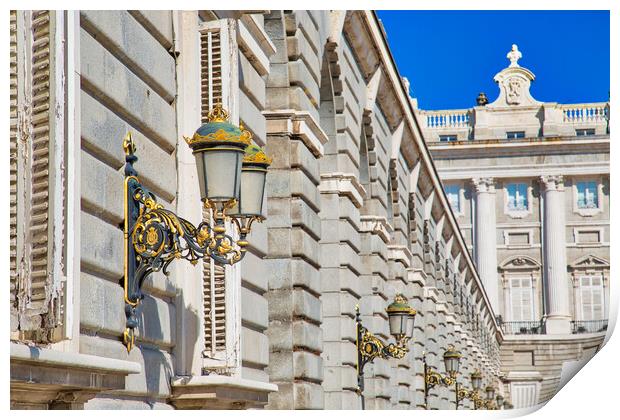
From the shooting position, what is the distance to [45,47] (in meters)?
7.18

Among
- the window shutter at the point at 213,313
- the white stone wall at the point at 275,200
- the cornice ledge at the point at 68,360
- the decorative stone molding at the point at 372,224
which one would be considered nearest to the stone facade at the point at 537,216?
the white stone wall at the point at 275,200

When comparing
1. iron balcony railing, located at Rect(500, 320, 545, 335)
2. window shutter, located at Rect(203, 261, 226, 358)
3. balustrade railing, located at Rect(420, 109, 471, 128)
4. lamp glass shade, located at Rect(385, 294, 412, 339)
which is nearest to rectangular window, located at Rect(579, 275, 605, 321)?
iron balcony railing, located at Rect(500, 320, 545, 335)

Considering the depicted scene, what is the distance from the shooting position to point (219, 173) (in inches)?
307

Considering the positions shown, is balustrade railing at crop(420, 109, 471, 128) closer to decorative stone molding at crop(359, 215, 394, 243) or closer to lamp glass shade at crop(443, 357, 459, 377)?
lamp glass shade at crop(443, 357, 459, 377)

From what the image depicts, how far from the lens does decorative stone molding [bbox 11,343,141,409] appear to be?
6270 mm

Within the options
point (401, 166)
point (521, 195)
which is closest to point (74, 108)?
point (401, 166)

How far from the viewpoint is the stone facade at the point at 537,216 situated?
76.9m

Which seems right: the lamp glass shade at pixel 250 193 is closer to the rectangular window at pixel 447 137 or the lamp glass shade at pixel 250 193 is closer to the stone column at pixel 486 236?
the stone column at pixel 486 236

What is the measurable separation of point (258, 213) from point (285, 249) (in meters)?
5.51

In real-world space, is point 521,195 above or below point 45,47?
above

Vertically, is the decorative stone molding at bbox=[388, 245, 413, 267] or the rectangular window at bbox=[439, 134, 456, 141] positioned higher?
the rectangular window at bbox=[439, 134, 456, 141]

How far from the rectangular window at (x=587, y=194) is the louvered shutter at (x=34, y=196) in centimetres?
7173

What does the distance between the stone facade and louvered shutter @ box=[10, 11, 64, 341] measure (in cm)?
6938

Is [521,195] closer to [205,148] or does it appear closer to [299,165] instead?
[299,165]
